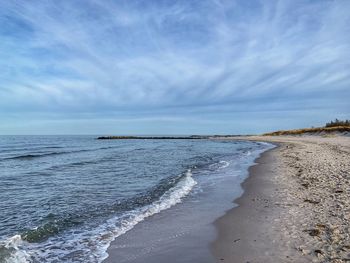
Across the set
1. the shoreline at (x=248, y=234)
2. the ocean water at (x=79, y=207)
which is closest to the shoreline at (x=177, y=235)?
the shoreline at (x=248, y=234)

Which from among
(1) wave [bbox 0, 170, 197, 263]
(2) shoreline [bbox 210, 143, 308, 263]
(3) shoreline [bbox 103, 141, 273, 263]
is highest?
(2) shoreline [bbox 210, 143, 308, 263]

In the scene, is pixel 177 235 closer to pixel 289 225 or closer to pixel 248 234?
pixel 248 234

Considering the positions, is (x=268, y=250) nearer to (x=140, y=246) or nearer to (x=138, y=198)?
(x=140, y=246)

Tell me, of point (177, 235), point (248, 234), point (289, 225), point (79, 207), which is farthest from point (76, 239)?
point (289, 225)

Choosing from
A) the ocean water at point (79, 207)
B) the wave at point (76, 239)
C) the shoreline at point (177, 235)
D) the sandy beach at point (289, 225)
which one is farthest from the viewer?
the ocean water at point (79, 207)

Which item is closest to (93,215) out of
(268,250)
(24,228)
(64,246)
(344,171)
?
(24,228)

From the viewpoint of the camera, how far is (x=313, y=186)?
12781mm

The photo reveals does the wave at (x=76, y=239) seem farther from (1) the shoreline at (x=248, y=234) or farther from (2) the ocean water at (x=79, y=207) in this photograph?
(1) the shoreline at (x=248, y=234)

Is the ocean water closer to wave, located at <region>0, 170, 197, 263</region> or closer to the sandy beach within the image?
wave, located at <region>0, 170, 197, 263</region>

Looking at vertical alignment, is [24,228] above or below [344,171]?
below

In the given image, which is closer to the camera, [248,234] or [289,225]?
[248,234]

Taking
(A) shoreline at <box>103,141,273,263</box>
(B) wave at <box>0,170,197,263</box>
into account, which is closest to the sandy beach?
(A) shoreline at <box>103,141,273,263</box>

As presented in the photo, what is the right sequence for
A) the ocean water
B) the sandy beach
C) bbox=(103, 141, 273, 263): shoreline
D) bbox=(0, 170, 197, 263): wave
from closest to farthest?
the sandy beach → bbox=(103, 141, 273, 263): shoreline → bbox=(0, 170, 197, 263): wave → the ocean water

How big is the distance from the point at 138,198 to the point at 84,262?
632 centimetres
